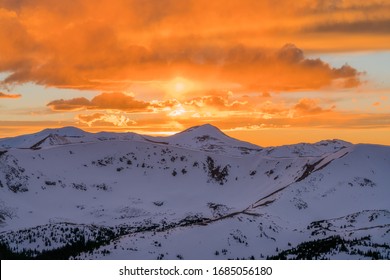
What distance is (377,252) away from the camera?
654 feet
